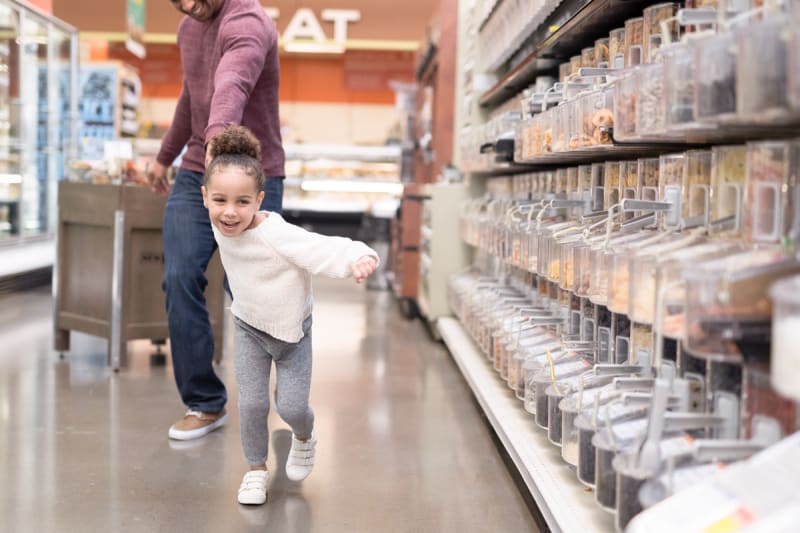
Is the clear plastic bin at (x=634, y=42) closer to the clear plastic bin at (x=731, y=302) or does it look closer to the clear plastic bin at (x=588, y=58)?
the clear plastic bin at (x=588, y=58)

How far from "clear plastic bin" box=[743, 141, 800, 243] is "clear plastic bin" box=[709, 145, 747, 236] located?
130 millimetres

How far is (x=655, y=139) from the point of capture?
2.04 m

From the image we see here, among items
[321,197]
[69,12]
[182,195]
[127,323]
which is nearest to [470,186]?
[127,323]

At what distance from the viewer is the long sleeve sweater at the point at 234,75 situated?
294cm

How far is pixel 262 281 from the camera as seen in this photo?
2514 mm

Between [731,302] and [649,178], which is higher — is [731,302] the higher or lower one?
the lower one

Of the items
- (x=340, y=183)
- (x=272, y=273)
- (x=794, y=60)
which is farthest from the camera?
(x=340, y=183)

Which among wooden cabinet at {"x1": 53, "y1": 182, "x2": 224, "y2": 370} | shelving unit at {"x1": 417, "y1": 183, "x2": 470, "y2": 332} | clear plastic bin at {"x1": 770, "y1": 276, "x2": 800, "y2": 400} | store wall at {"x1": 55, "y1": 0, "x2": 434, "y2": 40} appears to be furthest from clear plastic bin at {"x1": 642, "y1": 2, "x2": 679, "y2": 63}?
store wall at {"x1": 55, "y1": 0, "x2": 434, "y2": 40}

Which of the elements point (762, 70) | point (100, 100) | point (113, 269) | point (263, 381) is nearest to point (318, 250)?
point (263, 381)

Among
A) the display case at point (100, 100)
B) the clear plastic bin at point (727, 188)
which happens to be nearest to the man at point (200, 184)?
the clear plastic bin at point (727, 188)

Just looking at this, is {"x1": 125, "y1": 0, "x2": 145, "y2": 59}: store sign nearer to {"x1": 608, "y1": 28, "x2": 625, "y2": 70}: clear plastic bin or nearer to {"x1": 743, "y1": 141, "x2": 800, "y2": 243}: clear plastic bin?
{"x1": 608, "y1": 28, "x2": 625, "y2": 70}: clear plastic bin

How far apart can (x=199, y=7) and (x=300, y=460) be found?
1.50 metres

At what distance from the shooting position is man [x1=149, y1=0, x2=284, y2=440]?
313cm

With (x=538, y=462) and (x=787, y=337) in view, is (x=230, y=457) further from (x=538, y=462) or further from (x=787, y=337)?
(x=787, y=337)
